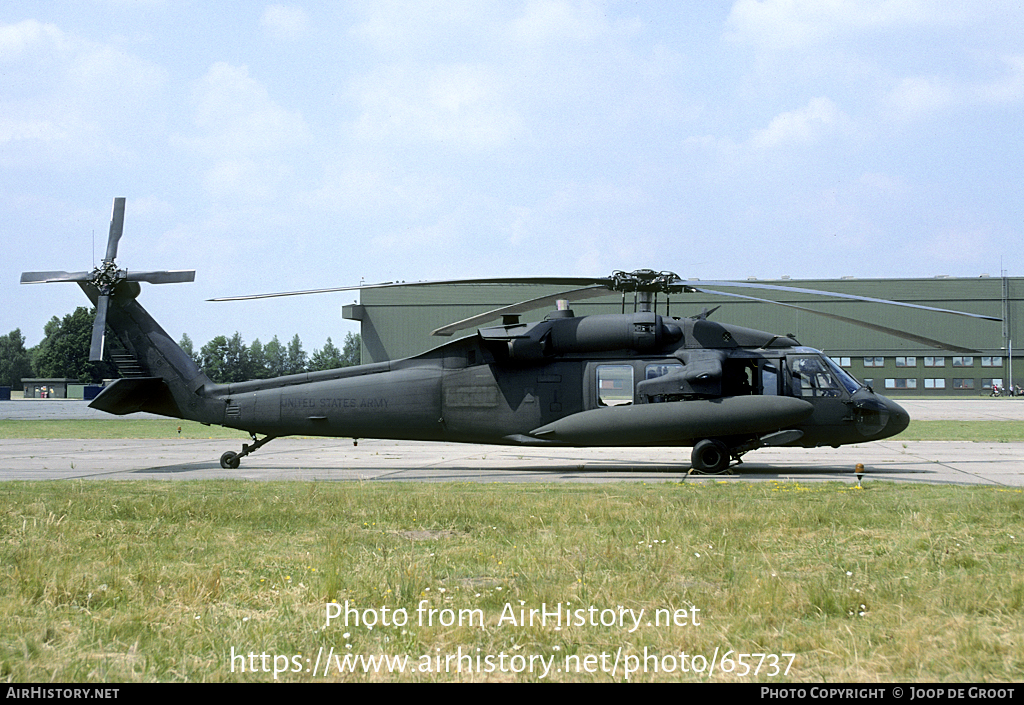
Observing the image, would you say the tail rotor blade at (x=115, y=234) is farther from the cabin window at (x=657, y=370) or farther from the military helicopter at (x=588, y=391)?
the cabin window at (x=657, y=370)

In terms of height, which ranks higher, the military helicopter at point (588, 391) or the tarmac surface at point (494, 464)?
the military helicopter at point (588, 391)

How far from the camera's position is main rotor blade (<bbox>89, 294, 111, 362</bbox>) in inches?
659

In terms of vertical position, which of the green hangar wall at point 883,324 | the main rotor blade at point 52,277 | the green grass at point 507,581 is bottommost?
the green grass at point 507,581

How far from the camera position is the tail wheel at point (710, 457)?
17.2m

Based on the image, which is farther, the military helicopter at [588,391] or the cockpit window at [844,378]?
the cockpit window at [844,378]

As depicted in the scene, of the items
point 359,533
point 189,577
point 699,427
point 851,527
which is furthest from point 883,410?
point 189,577

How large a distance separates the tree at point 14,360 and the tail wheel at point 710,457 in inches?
7653

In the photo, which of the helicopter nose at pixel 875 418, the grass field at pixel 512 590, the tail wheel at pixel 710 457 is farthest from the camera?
the helicopter nose at pixel 875 418

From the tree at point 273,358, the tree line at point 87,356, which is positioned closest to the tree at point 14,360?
the tree line at point 87,356

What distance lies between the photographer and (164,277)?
62.3ft

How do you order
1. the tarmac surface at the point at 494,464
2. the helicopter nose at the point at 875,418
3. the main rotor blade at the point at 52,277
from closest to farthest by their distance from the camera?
1. the tarmac surface at the point at 494,464
2. the helicopter nose at the point at 875,418
3. the main rotor blade at the point at 52,277

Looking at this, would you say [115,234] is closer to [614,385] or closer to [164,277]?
[164,277]
